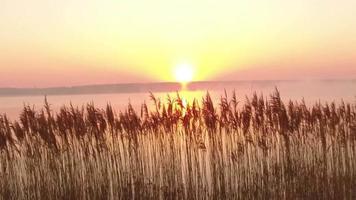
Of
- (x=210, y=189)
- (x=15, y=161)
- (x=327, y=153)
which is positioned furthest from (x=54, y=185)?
(x=327, y=153)

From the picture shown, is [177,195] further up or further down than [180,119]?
further down

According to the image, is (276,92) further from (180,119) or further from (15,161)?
(15,161)

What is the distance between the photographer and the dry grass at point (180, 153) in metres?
6.52

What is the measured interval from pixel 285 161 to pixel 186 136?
4.33ft

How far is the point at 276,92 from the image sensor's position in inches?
269

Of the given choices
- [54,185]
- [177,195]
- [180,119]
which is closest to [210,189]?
[177,195]

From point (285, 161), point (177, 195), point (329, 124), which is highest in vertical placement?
point (329, 124)

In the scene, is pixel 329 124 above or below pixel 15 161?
above

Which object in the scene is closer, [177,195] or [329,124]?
[177,195]

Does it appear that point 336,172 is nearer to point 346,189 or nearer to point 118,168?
point 346,189

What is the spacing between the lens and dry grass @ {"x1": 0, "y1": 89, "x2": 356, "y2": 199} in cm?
652

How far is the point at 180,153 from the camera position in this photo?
6.73 meters

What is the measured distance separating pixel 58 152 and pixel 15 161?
0.74 m

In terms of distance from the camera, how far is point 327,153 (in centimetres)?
688
